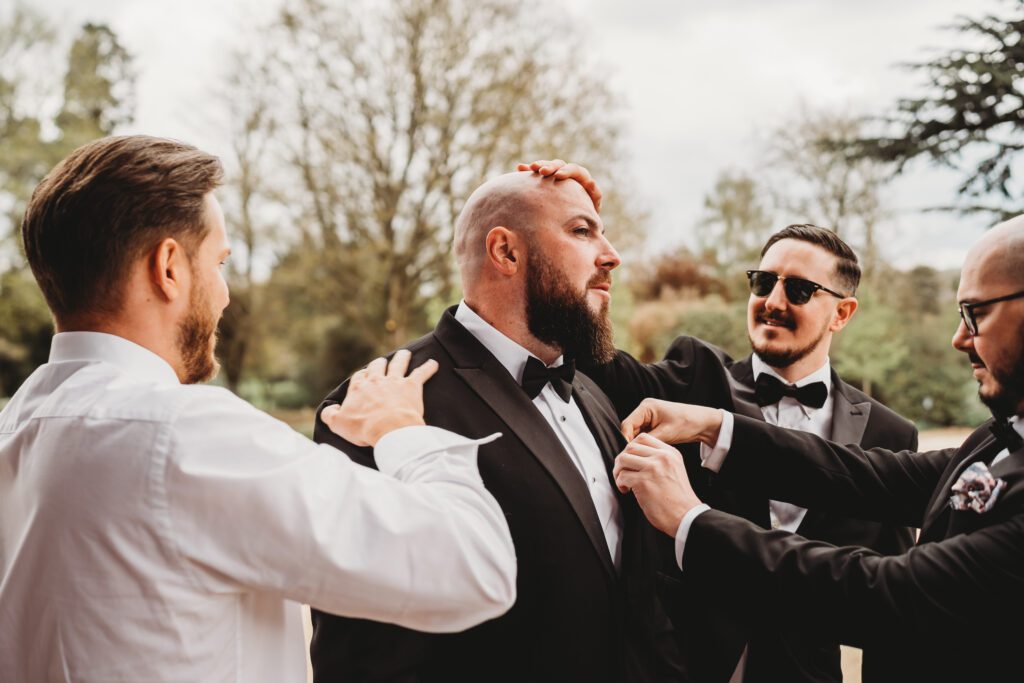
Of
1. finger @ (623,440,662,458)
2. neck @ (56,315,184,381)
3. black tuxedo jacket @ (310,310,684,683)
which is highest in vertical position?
neck @ (56,315,184,381)

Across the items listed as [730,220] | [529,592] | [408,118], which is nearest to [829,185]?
[408,118]

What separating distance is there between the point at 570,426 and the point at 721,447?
719mm

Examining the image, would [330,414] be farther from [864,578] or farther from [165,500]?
[864,578]

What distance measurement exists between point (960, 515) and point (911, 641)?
364mm

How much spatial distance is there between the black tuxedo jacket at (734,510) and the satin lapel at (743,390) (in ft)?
0.03

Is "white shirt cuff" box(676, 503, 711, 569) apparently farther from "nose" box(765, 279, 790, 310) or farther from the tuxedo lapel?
"nose" box(765, 279, 790, 310)

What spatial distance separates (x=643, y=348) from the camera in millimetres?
20672

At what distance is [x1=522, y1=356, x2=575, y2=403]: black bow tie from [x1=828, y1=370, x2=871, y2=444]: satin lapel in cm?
169

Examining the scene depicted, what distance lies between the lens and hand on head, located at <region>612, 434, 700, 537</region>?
2111 mm

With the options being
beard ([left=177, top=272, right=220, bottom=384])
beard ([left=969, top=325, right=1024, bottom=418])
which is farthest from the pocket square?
beard ([left=177, top=272, right=220, bottom=384])

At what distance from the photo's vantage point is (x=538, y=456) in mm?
2117

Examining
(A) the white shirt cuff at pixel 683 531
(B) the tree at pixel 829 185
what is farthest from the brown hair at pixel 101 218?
(B) the tree at pixel 829 185

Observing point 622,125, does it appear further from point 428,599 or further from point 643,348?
point 428,599

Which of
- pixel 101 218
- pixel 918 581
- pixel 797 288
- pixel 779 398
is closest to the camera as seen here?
pixel 101 218
